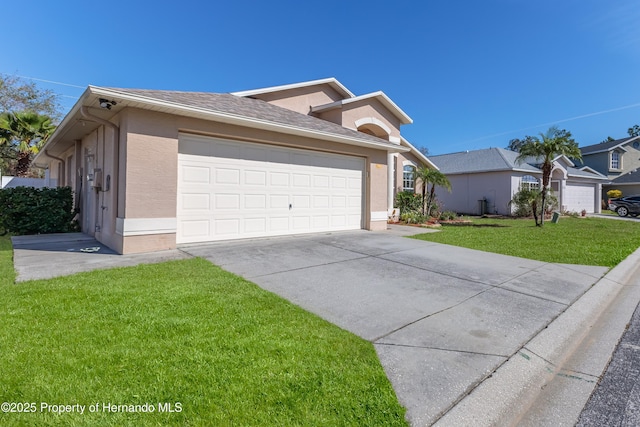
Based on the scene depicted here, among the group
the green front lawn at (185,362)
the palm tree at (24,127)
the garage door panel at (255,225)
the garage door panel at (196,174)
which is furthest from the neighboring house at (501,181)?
the palm tree at (24,127)

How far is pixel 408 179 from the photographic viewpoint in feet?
61.1

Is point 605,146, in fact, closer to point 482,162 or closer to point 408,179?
point 482,162

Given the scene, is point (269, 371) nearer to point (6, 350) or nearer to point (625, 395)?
point (6, 350)

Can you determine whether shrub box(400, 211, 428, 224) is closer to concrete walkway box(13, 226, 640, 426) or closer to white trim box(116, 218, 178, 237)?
concrete walkway box(13, 226, 640, 426)

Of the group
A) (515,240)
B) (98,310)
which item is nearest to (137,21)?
(98,310)

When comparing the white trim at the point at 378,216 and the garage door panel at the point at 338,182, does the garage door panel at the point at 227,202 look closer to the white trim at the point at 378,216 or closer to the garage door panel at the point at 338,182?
the garage door panel at the point at 338,182

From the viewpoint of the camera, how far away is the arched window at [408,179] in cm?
1828

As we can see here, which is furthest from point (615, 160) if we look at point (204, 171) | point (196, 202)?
point (196, 202)

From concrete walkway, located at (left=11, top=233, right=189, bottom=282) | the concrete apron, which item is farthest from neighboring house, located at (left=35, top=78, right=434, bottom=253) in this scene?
the concrete apron

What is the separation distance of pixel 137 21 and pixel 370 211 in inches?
475

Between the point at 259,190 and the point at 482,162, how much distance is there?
20668 millimetres

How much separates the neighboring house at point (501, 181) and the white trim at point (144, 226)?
2100 centimetres

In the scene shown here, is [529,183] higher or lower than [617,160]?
lower

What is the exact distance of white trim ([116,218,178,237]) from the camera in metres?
6.69
